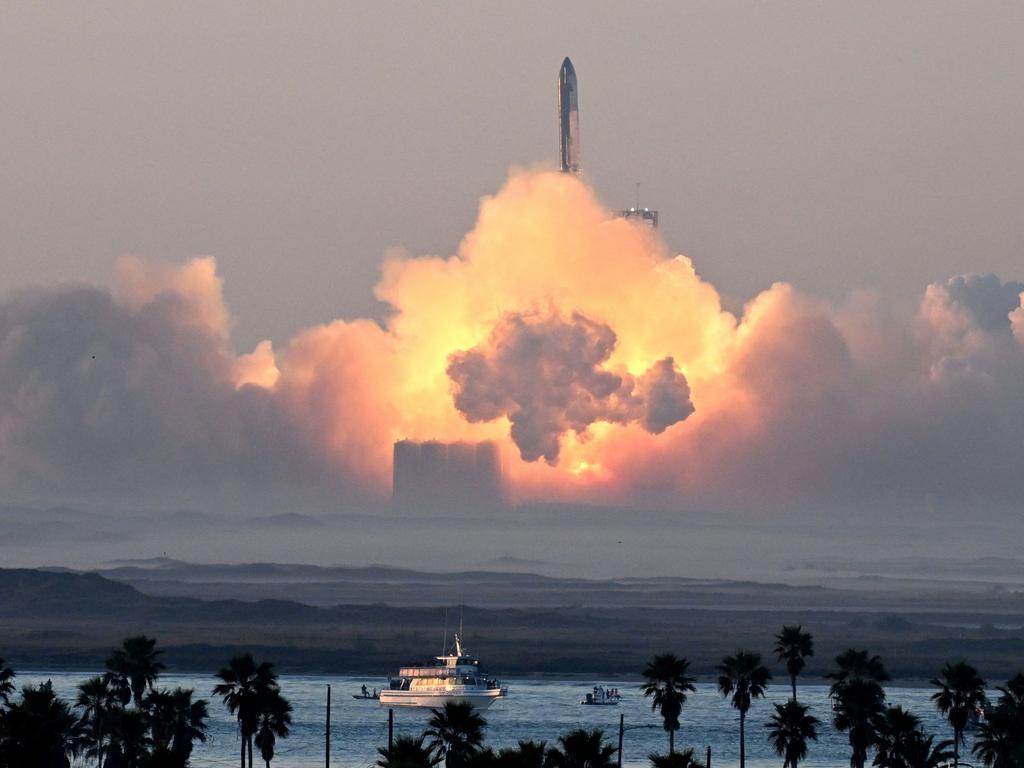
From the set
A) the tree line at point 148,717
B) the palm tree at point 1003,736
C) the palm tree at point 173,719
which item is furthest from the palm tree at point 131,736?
the palm tree at point 1003,736

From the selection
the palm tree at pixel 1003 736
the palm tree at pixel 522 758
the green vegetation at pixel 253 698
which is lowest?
the palm tree at pixel 522 758

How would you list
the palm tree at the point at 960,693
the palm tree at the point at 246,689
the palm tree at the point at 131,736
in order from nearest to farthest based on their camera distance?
1. the palm tree at the point at 131,736
2. the palm tree at the point at 246,689
3. the palm tree at the point at 960,693

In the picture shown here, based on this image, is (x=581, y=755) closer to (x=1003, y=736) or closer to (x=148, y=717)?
(x=1003, y=736)

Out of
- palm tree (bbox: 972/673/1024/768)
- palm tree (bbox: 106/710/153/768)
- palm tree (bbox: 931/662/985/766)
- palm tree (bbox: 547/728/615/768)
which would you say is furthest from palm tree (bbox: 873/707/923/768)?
palm tree (bbox: 106/710/153/768)

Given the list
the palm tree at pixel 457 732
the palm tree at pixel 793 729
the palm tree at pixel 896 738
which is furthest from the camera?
the palm tree at pixel 793 729

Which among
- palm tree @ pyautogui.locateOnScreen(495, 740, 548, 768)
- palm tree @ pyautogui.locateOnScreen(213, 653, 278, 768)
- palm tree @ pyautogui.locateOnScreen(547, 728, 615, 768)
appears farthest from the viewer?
palm tree @ pyautogui.locateOnScreen(213, 653, 278, 768)

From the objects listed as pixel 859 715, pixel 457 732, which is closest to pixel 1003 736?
pixel 859 715

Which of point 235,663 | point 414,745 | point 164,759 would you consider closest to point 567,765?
point 414,745

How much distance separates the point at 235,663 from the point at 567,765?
42778 millimetres

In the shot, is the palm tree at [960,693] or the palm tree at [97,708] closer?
the palm tree at [960,693]

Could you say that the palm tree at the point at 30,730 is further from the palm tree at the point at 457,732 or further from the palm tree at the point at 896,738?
the palm tree at the point at 896,738

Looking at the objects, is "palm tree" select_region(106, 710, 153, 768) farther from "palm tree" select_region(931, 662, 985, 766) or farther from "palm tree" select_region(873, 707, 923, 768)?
"palm tree" select_region(931, 662, 985, 766)

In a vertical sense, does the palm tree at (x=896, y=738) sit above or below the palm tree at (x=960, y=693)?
below

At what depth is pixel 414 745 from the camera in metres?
144
